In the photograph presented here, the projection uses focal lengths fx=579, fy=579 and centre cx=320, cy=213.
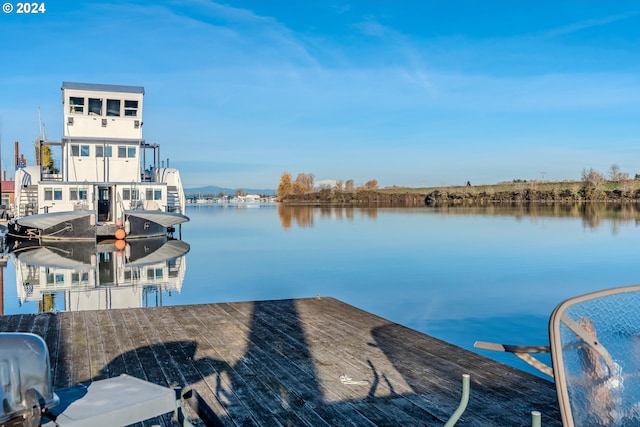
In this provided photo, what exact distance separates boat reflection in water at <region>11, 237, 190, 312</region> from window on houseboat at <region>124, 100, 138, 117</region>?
6551 mm

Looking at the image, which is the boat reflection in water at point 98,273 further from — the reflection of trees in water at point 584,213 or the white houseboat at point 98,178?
the reflection of trees in water at point 584,213

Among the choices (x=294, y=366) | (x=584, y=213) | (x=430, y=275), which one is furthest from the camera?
(x=584, y=213)

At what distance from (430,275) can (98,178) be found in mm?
18194

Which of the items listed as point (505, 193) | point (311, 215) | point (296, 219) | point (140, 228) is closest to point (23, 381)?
point (140, 228)

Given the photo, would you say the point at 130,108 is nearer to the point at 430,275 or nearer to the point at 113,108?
the point at 113,108

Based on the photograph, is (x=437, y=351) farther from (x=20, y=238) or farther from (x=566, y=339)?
(x=20, y=238)

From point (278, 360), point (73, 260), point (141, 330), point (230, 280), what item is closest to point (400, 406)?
point (278, 360)

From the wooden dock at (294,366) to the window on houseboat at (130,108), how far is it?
908 inches

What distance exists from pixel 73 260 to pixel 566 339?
2193 cm

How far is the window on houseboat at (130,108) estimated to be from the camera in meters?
29.5

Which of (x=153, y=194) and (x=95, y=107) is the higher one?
(x=95, y=107)

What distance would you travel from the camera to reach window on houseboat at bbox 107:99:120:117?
2923 centimetres

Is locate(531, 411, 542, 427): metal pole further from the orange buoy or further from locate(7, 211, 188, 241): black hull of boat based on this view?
the orange buoy

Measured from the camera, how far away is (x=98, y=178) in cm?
2894
